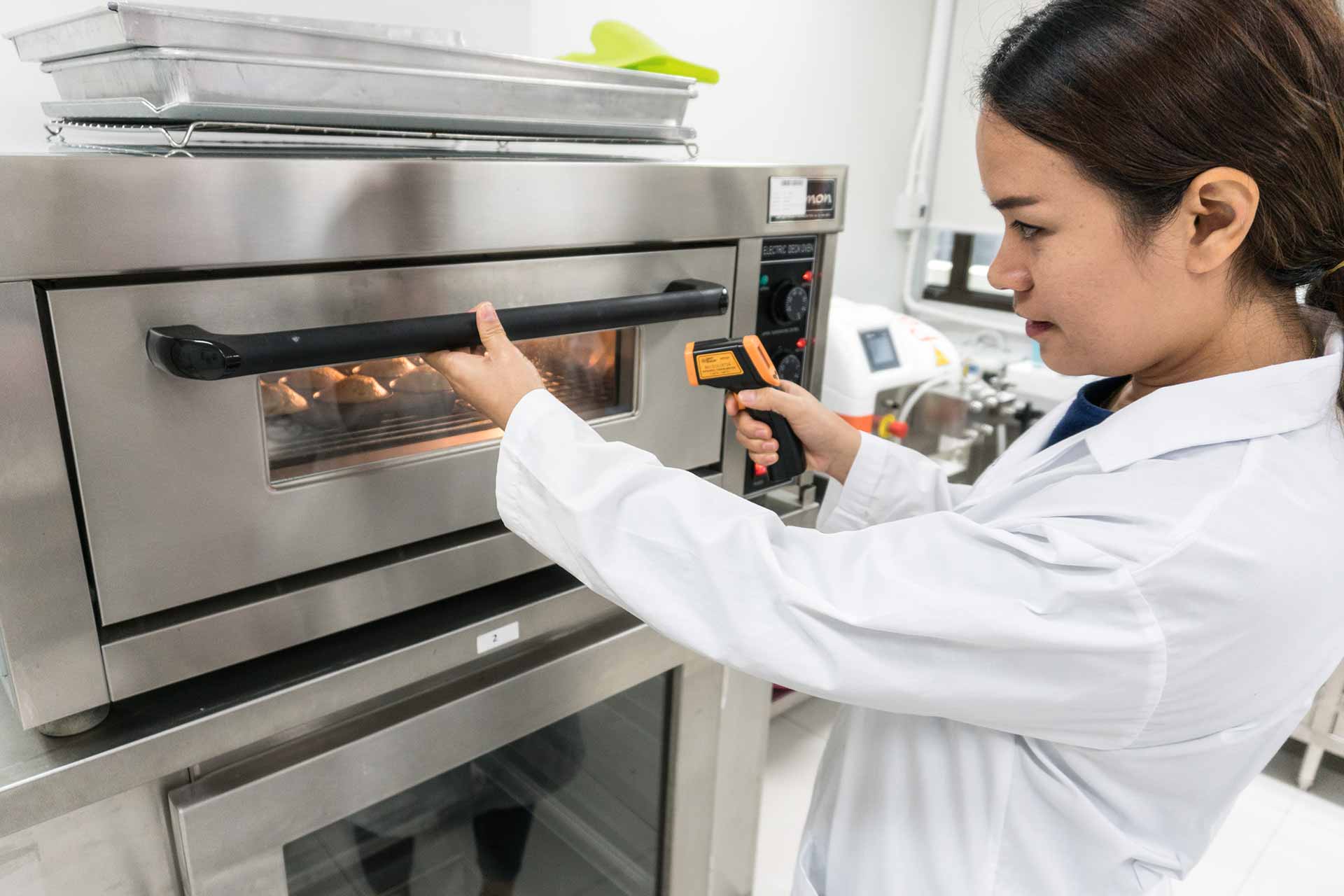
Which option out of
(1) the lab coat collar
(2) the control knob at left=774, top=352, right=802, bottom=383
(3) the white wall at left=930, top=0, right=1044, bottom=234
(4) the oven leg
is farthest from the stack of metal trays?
(3) the white wall at left=930, top=0, right=1044, bottom=234

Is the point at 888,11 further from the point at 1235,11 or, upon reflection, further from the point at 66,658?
the point at 66,658

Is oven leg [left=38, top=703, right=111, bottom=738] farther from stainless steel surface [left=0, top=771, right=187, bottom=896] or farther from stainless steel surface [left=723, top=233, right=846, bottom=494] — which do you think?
stainless steel surface [left=723, top=233, right=846, bottom=494]

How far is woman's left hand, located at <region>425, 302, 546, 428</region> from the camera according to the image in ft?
2.52

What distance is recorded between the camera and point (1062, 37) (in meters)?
0.68

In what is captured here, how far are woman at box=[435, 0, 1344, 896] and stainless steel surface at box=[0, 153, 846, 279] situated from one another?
11 cm

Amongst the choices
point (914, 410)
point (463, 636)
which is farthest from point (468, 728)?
point (914, 410)

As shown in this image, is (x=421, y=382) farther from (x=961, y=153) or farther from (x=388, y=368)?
(x=961, y=153)

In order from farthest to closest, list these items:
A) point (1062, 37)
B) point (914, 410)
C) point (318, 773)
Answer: point (914, 410) → point (318, 773) → point (1062, 37)

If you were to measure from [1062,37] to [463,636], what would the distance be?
2.37 feet

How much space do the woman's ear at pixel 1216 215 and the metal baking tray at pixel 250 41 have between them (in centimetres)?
53

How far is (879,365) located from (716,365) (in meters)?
1.15

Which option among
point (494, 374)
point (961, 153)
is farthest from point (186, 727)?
point (961, 153)

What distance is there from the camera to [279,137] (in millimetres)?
834

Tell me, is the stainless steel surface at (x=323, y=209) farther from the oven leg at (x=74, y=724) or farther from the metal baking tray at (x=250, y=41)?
the oven leg at (x=74, y=724)
